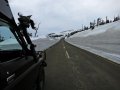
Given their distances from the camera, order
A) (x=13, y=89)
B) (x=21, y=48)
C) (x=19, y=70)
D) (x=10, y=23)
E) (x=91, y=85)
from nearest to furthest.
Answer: (x=13, y=89) < (x=19, y=70) < (x=10, y=23) < (x=21, y=48) < (x=91, y=85)

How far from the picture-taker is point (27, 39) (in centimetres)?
469

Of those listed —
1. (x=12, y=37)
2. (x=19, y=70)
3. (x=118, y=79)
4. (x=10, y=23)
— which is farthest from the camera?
(x=118, y=79)

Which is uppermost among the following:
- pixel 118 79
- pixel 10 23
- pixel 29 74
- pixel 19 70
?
pixel 10 23

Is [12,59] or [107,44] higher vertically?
[12,59]

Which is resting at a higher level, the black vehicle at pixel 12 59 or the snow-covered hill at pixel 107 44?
the black vehicle at pixel 12 59

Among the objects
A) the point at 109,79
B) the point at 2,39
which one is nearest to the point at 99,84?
the point at 109,79

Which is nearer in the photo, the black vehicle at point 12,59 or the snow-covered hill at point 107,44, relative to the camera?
the black vehicle at point 12,59

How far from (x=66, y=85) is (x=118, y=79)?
6.78ft

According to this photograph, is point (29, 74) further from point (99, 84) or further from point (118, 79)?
point (118, 79)

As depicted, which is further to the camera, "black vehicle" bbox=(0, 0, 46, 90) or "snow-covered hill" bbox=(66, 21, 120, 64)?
"snow-covered hill" bbox=(66, 21, 120, 64)

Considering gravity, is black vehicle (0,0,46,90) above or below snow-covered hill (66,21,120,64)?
above

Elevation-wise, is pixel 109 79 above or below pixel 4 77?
below

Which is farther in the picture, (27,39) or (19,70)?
(27,39)

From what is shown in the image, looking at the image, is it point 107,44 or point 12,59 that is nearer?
point 12,59
